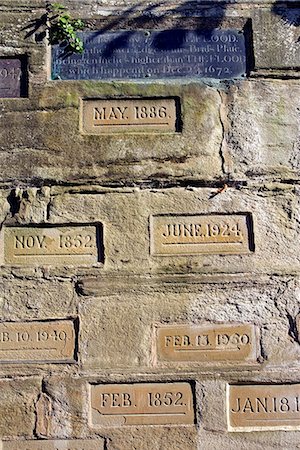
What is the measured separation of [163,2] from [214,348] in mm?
2162

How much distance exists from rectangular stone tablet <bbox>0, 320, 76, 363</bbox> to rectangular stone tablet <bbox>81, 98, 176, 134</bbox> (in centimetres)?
118

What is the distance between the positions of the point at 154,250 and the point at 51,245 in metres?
0.60

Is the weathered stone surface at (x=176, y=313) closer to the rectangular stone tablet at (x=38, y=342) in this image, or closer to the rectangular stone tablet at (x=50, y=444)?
the rectangular stone tablet at (x=38, y=342)

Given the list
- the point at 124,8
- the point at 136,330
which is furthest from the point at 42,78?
the point at 136,330

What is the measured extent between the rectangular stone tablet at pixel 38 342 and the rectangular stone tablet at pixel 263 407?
0.94 meters

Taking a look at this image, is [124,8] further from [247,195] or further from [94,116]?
[247,195]

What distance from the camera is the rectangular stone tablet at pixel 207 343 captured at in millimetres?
3709

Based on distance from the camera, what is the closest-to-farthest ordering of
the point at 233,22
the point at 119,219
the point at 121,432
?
the point at 121,432
the point at 119,219
the point at 233,22

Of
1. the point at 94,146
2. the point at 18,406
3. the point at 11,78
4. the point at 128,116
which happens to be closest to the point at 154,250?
the point at 94,146

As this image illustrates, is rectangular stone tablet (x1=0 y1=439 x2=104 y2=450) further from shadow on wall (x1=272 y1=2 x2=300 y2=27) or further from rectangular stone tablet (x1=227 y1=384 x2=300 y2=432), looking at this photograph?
shadow on wall (x1=272 y1=2 x2=300 y2=27)

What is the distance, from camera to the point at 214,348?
3.72m

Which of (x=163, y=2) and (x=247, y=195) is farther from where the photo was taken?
(x=163, y=2)

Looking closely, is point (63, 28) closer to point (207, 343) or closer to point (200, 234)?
point (200, 234)

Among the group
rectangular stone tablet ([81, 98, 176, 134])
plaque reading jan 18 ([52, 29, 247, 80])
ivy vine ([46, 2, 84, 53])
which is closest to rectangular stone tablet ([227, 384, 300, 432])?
rectangular stone tablet ([81, 98, 176, 134])
